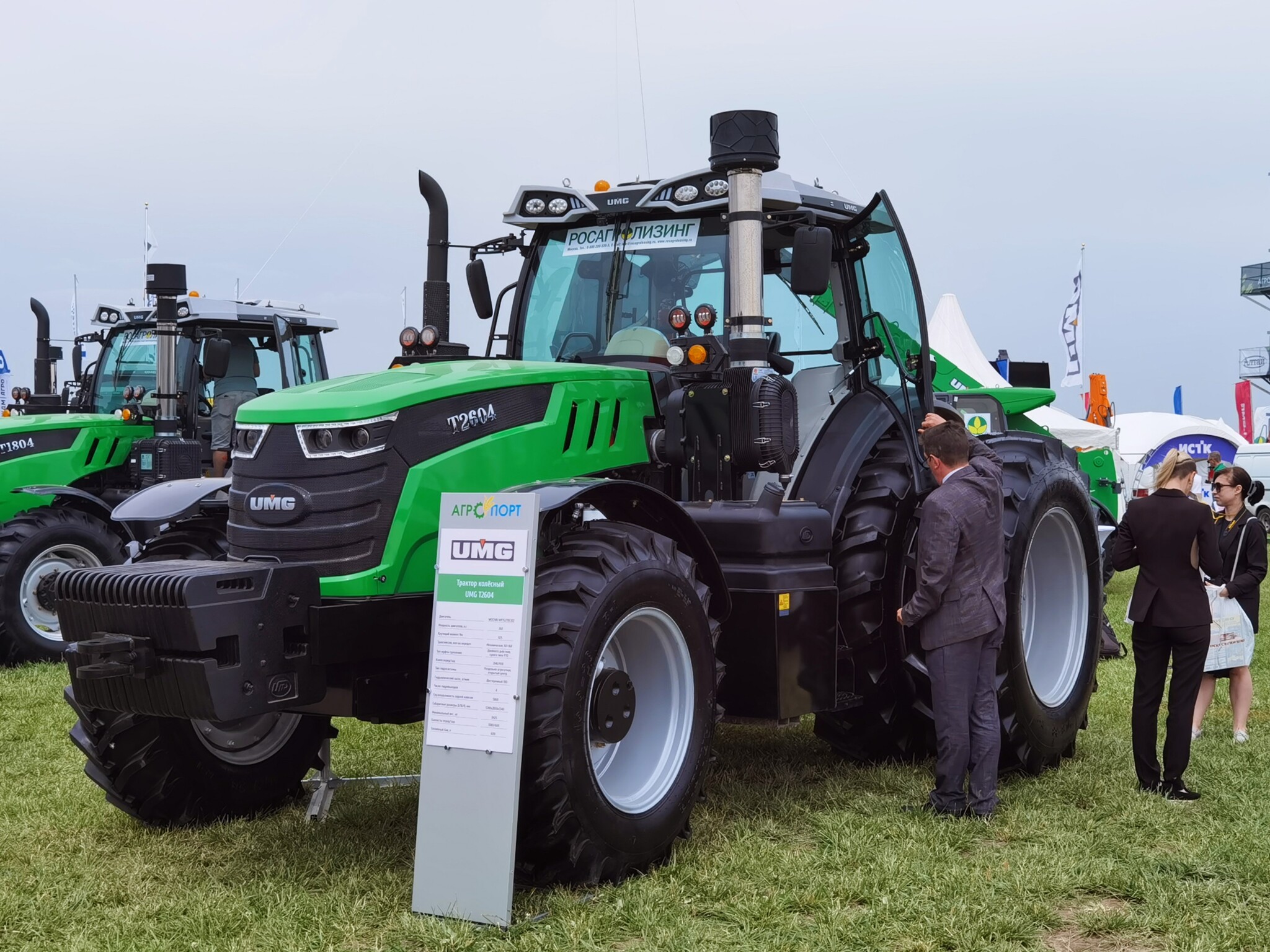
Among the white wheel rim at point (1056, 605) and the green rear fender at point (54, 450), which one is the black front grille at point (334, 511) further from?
the green rear fender at point (54, 450)

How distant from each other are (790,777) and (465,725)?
2.45m

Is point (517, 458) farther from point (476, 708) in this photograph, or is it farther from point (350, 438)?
point (476, 708)

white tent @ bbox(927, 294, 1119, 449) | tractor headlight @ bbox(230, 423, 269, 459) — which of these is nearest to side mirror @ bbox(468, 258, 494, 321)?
tractor headlight @ bbox(230, 423, 269, 459)

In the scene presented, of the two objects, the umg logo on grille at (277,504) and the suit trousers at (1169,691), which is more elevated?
the umg logo on grille at (277,504)

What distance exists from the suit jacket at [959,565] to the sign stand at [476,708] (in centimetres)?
196

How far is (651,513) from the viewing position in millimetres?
5266

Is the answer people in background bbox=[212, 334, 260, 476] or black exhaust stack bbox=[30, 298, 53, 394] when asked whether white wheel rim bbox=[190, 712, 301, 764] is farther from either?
black exhaust stack bbox=[30, 298, 53, 394]

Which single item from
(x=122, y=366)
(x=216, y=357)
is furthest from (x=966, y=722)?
(x=122, y=366)

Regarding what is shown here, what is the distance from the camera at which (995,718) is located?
5832 millimetres

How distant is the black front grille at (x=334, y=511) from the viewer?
15.3 ft

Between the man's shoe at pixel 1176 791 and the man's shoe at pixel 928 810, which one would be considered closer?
the man's shoe at pixel 928 810

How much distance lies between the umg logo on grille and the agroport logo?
1.75 ft

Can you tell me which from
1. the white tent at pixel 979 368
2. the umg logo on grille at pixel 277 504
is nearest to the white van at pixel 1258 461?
the white tent at pixel 979 368

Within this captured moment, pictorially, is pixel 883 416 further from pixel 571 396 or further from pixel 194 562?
pixel 194 562
